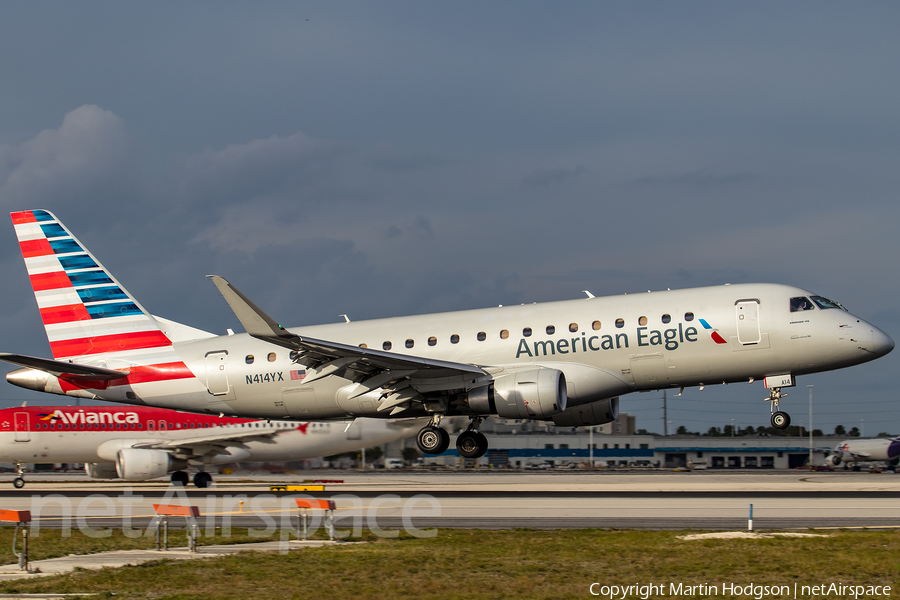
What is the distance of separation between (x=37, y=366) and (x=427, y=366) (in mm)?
14141

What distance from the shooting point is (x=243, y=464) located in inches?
2041

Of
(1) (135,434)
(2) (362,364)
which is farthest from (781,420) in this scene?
(1) (135,434)

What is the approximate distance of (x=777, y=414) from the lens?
2748cm

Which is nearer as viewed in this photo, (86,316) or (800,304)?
(800,304)

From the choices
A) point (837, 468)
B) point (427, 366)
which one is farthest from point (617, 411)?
point (837, 468)

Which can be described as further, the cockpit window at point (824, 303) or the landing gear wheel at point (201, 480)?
the landing gear wheel at point (201, 480)

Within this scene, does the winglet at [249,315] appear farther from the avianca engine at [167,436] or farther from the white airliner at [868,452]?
the white airliner at [868,452]

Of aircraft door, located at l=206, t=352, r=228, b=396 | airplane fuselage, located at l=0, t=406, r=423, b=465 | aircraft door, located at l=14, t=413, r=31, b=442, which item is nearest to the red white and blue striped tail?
aircraft door, located at l=206, t=352, r=228, b=396

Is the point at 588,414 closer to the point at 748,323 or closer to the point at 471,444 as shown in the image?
the point at 471,444

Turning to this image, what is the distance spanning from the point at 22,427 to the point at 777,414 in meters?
42.3

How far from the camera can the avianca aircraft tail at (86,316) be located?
33.4 meters

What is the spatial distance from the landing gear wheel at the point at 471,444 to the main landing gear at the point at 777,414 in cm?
954

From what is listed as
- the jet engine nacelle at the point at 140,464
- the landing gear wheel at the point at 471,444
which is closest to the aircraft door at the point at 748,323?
the landing gear wheel at the point at 471,444

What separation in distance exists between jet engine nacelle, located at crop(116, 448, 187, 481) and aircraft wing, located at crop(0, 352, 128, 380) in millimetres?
13514
